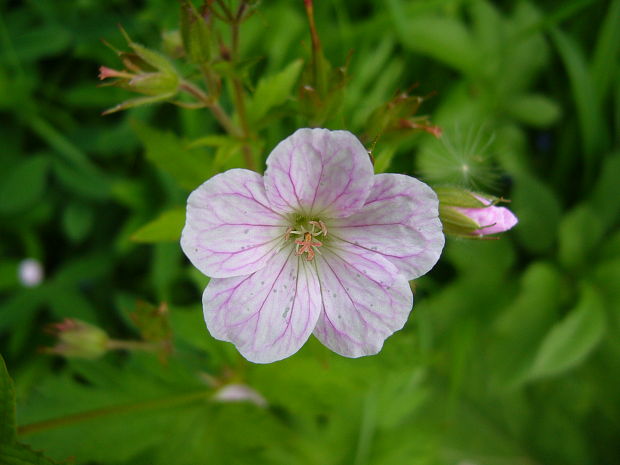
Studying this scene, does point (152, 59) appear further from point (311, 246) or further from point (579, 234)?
point (579, 234)

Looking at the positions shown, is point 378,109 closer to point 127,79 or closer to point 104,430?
point 127,79

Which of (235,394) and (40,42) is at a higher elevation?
(40,42)

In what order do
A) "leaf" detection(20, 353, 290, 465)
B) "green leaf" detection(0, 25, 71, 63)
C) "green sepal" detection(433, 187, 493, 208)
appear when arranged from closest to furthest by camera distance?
"green sepal" detection(433, 187, 493, 208), "leaf" detection(20, 353, 290, 465), "green leaf" detection(0, 25, 71, 63)

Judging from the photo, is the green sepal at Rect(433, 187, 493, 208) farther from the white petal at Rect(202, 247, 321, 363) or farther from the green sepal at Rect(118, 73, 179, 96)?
the green sepal at Rect(118, 73, 179, 96)

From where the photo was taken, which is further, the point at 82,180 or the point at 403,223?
the point at 82,180

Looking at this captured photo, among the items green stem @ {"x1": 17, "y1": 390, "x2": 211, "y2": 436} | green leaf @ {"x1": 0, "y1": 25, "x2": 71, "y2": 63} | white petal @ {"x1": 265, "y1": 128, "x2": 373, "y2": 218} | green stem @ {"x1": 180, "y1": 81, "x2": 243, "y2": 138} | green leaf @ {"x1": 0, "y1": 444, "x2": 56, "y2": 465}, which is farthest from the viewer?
green leaf @ {"x1": 0, "y1": 25, "x2": 71, "y2": 63}

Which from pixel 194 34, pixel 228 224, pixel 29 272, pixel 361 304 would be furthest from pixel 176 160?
pixel 29 272

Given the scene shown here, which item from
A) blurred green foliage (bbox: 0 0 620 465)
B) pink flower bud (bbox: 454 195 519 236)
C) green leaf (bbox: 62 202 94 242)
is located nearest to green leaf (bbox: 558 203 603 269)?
blurred green foliage (bbox: 0 0 620 465)
